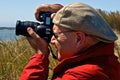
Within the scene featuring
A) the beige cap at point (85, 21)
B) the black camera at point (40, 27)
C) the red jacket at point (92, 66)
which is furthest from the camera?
the black camera at point (40, 27)

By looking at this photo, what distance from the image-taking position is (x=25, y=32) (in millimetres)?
3363

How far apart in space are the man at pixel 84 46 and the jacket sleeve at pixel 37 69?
221 mm

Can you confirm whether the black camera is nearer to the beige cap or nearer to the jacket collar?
the beige cap

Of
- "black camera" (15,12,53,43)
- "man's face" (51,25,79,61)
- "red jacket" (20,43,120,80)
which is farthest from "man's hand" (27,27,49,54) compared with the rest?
"red jacket" (20,43,120,80)

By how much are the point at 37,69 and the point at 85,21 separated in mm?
550

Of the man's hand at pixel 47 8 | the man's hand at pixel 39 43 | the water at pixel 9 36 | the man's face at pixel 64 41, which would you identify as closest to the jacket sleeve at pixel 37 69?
the man's hand at pixel 39 43

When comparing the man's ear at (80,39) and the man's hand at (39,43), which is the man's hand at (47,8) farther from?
the man's ear at (80,39)

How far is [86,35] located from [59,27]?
212mm

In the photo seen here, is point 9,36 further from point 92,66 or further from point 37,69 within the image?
point 92,66

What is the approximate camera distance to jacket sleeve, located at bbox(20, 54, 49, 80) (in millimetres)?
3188

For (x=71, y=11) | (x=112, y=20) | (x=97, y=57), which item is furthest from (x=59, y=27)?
(x=112, y=20)

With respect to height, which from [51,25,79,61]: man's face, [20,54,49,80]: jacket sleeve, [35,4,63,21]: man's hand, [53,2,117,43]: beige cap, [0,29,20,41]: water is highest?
[53,2,117,43]: beige cap

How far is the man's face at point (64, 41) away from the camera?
296 cm

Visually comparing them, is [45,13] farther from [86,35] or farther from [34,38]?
[86,35]
